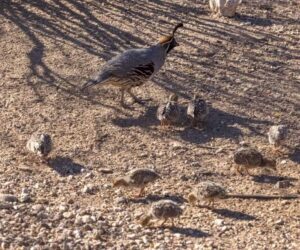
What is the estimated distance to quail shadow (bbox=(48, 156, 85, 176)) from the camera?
8.12 meters

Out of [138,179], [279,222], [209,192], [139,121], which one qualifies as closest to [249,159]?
[209,192]

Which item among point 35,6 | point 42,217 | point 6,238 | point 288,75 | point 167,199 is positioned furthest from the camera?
point 35,6

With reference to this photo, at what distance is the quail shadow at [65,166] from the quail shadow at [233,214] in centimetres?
158

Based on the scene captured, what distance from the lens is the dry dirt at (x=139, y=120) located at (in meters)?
6.91

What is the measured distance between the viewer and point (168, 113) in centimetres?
910

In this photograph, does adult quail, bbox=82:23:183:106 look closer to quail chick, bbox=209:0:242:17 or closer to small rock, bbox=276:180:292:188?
small rock, bbox=276:180:292:188

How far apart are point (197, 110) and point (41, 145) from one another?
197 cm

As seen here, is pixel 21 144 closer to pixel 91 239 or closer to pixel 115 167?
pixel 115 167

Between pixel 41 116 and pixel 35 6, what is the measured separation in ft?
13.5

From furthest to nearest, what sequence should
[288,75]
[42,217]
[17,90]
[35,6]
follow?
1. [35,6]
2. [288,75]
3. [17,90]
4. [42,217]

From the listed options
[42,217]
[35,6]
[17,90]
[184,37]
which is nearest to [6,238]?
[42,217]

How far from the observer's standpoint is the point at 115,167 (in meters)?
8.28

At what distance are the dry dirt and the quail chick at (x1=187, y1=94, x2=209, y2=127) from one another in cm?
15

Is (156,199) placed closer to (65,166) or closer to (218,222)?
(218,222)
